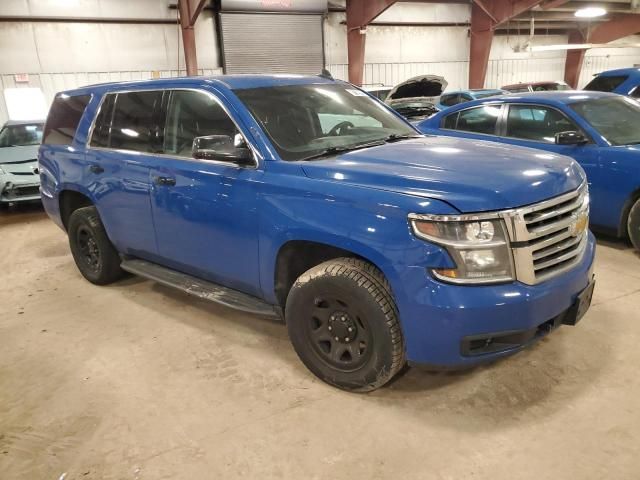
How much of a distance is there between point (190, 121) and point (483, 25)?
15.9 m

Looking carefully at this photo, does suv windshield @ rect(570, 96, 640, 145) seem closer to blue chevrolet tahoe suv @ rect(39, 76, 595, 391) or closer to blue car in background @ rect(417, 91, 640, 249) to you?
blue car in background @ rect(417, 91, 640, 249)

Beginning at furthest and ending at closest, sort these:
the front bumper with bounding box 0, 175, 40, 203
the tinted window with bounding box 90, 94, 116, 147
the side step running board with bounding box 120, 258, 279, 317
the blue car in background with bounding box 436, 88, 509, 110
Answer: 1. the blue car in background with bounding box 436, 88, 509, 110
2. the front bumper with bounding box 0, 175, 40, 203
3. the tinted window with bounding box 90, 94, 116, 147
4. the side step running board with bounding box 120, 258, 279, 317

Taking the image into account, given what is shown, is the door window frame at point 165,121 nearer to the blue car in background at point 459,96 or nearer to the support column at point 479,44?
the blue car in background at point 459,96

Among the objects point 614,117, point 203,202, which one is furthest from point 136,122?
point 614,117

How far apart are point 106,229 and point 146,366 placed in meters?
1.53

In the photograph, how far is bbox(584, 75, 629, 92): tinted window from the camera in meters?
8.87

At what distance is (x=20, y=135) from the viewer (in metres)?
8.91

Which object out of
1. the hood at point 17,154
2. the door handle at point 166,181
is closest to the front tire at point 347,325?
the door handle at point 166,181

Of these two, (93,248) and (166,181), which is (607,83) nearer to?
(166,181)

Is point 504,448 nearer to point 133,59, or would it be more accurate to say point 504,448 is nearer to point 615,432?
point 615,432

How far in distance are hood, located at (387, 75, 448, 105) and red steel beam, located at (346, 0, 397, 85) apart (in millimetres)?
3181

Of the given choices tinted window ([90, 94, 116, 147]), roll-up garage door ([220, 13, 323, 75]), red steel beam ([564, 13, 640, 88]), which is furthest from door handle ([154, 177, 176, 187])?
red steel beam ([564, 13, 640, 88])

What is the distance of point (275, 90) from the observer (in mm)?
3396

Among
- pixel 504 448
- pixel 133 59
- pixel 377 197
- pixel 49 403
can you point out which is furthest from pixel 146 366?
pixel 133 59
